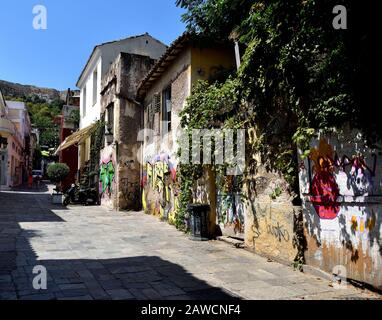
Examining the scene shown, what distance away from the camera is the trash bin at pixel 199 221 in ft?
29.3

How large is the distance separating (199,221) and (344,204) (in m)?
4.27

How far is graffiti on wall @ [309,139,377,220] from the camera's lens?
193 inches

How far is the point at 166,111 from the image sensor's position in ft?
41.6

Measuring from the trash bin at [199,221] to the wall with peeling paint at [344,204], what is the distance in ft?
11.1

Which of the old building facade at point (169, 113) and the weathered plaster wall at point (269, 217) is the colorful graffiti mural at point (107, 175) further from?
the weathered plaster wall at point (269, 217)

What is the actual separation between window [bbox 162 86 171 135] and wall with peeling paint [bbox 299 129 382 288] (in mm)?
7015

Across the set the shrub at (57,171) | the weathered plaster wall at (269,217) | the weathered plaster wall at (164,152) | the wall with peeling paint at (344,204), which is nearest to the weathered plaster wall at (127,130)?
the weathered plaster wall at (164,152)

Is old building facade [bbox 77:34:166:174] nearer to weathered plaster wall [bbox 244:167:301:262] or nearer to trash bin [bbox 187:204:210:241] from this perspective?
trash bin [bbox 187:204:210:241]

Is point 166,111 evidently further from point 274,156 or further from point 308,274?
point 308,274

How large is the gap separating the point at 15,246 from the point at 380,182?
6716 mm

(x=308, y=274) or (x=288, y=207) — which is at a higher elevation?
(x=288, y=207)

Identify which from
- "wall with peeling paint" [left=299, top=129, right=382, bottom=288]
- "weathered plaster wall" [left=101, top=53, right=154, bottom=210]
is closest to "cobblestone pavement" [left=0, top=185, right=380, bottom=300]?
"wall with peeling paint" [left=299, top=129, right=382, bottom=288]
